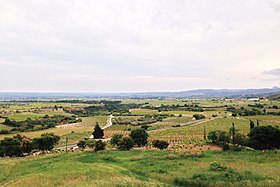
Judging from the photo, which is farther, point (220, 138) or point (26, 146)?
point (220, 138)

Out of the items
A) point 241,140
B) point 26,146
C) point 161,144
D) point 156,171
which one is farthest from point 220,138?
point 26,146

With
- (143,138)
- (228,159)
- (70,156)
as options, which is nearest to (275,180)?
(228,159)

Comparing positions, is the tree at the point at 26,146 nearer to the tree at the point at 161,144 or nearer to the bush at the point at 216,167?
the tree at the point at 161,144

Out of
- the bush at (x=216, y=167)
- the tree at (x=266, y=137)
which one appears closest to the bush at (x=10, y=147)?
the bush at (x=216, y=167)

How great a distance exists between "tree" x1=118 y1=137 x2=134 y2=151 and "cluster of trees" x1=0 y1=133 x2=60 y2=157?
1589cm

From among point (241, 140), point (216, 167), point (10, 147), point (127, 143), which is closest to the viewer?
point (216, 167)

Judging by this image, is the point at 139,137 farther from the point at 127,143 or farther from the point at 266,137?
the point at 266,137

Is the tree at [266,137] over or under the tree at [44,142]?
over

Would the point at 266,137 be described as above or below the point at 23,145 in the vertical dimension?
above

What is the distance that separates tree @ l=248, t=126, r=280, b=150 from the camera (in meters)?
48.8

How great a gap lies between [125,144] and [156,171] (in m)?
20.6

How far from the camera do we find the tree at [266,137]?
160 ft

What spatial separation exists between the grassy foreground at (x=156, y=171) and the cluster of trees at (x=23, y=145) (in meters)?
8.84

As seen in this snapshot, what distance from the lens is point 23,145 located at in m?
55.2
